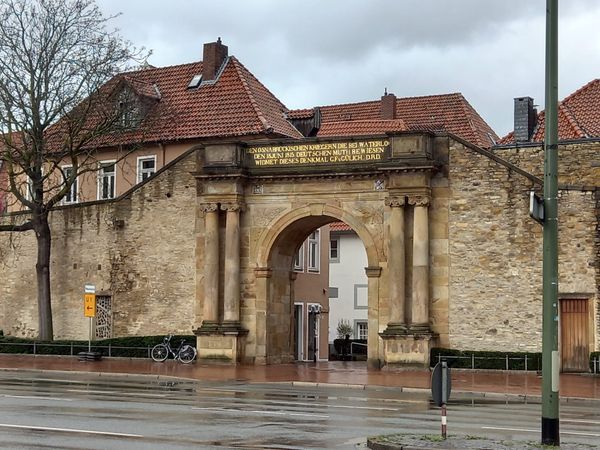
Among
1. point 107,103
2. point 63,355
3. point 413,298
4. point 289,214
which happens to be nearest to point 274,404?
point 413,298

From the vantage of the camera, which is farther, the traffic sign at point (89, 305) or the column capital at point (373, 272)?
the traffic sign at point (89, 305)

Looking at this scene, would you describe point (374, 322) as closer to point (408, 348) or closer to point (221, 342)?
point (408, 348)

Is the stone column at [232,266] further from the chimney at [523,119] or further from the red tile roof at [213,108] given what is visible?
the chimney at [523,119]

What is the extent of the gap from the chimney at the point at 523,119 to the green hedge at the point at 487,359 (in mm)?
14409

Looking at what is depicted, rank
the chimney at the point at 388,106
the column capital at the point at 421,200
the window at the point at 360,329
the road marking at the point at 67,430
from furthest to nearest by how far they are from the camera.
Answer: the window at the point at 360,329 → the chimney at the point at 388,106 → the column capital at the point at 421,200 → the road marking at the point at 67,430

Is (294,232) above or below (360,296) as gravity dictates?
above

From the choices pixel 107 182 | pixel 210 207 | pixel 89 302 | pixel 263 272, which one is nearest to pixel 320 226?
pixel 263 272

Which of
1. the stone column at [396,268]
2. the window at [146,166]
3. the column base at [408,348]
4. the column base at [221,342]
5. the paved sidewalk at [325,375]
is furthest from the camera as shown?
the window at [146,166]

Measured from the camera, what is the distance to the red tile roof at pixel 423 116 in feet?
167

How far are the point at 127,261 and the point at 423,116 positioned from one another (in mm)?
20397

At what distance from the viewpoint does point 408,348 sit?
114 feet

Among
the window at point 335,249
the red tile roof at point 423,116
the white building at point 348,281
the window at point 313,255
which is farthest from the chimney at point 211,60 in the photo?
the window at point 335,249

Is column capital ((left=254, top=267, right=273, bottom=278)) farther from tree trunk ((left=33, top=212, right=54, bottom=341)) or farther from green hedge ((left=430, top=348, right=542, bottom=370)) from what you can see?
tree trunk ((left=33, top=212, right=54, bottom=341))

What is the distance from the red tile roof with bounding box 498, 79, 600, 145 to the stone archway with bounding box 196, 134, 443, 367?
7.36 meters
